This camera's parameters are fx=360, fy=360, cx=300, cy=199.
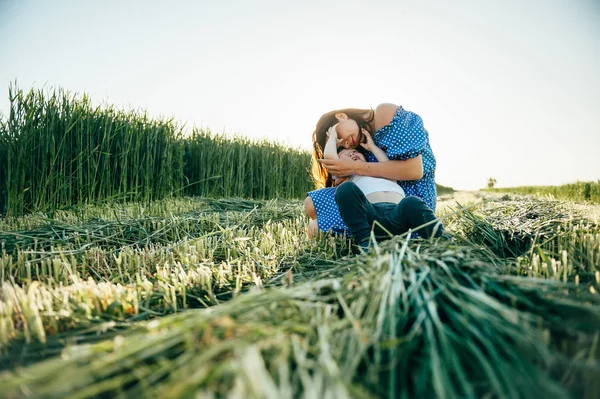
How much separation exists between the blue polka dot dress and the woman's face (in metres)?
0.15

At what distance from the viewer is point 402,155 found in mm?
2703

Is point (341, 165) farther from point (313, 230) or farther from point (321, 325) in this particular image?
point (321, 325)

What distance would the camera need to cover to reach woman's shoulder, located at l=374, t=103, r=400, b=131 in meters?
2.80

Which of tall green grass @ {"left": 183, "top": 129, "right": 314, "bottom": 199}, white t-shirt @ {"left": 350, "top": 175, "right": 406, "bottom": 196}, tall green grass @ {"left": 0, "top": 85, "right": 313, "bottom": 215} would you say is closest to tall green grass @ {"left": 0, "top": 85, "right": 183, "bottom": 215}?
tall green grass @ {"left": 0, "top": 85, "right": 313, "bottom": 215}

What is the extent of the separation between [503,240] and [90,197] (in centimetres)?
583

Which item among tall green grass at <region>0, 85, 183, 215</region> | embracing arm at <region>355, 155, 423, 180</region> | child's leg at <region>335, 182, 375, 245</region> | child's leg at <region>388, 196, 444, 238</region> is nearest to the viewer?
child's leg at <region>388, 196, 444, 238</region>

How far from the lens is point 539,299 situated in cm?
104

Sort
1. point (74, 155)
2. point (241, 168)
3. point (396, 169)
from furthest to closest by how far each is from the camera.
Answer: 1. point (241, 168)
2. point (74, 155)
3. point (396, 169)

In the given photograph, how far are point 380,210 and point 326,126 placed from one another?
1228 mm

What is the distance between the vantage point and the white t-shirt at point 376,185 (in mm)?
2699

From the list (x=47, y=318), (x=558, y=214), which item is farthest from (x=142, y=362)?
(x=558, y=214)

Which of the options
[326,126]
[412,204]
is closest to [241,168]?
[326,126]

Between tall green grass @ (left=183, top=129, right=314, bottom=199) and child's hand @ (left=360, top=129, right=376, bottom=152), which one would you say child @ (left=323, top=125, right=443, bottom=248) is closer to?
child's hand @ (left=360, top=129, right=376, bottom=152)

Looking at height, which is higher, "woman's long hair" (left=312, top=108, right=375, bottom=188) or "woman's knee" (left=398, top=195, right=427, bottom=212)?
"woman's long hair" (left=312, top=108, right=375, bottom=188)
